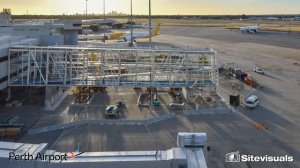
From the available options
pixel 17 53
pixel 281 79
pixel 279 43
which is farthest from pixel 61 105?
pixel 279 43

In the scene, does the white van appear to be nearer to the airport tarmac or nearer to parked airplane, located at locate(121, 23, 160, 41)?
the airport tarmac

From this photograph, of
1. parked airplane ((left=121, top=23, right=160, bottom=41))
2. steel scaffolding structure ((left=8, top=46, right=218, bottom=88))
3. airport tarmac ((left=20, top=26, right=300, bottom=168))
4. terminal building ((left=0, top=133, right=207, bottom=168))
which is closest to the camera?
terminal building ((left=0, top=133, right=207, bottom=168))

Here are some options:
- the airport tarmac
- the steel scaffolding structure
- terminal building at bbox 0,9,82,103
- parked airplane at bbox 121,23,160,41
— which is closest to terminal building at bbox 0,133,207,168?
the airport tarmac

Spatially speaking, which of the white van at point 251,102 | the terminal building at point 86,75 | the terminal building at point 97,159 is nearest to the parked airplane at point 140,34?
the terminal building at point 86,75

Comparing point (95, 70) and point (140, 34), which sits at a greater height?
point (140, 34)

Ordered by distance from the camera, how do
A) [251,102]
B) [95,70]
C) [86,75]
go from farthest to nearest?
[95,70], [86,75], [251,102]

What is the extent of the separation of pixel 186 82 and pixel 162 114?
706 centimetres

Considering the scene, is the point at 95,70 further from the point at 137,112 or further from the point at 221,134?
the point at 221,134

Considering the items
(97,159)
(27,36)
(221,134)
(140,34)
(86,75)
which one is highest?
(140,34)

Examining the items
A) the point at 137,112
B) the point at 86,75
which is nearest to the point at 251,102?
the point at 137,112

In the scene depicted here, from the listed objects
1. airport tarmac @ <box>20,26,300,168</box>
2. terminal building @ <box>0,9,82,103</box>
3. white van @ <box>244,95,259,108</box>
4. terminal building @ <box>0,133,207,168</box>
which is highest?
terminal building @ <box>0,9,82,103</box>

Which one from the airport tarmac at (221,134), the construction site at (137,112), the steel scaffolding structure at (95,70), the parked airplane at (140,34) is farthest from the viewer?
the parked airplane at (140,34)

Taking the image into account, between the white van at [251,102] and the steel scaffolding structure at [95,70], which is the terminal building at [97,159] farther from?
the white van at [251,102]

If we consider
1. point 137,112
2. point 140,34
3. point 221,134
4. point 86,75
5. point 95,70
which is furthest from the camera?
point 140,34
